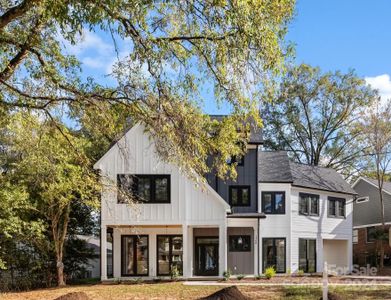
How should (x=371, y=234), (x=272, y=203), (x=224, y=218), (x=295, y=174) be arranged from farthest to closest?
(x=371, y=234), (x=295, y=174), (x=272, y=203), (x=224, y=218)

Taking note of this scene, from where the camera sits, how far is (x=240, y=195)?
91.6 ft

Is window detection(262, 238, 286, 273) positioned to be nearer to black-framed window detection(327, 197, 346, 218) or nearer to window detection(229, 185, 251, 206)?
window detection(229, 185, 251, 206)

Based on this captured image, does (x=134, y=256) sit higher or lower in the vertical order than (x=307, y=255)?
higher

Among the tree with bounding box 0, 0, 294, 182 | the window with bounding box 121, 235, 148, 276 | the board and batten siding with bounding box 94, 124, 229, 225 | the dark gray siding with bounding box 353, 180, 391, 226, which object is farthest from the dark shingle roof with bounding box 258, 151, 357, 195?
the tree with bounding box 0, 0, 294, 182

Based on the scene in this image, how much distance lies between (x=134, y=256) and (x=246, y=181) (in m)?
6.84

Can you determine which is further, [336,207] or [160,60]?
[336,207]

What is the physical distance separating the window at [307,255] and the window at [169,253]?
7351 millimetres

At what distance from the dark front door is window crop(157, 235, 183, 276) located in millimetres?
1189

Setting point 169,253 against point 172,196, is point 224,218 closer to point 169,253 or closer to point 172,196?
point 172,196

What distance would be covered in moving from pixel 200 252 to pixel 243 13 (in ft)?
69.5

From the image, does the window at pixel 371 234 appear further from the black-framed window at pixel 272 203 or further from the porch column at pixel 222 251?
the porch column at pixel 222 251

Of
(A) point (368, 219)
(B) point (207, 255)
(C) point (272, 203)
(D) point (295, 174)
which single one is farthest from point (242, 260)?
(A) point (368, 219)

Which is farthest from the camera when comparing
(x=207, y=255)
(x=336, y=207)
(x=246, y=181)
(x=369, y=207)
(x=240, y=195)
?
(x=369, y=207)

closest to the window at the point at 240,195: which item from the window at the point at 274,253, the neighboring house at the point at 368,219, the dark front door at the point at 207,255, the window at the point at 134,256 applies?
the dark front door at the point at 207,255
